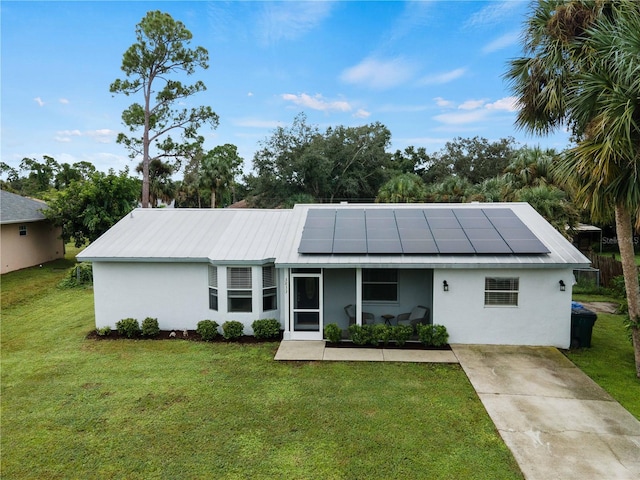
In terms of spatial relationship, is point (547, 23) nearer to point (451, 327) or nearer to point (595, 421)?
point (451, 327)

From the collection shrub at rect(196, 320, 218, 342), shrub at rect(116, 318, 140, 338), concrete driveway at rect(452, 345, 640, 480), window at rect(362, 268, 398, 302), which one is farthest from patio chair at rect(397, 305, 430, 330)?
shrub at rect(116, 318, 140, 338)

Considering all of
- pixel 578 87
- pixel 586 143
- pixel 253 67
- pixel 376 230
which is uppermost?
pixel 253 67

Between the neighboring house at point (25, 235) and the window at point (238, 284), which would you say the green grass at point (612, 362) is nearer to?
the window at point (238, 284)

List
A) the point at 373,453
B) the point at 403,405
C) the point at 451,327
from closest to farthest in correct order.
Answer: the point at 373,453 → the point at 403,405 → the point at 451,327

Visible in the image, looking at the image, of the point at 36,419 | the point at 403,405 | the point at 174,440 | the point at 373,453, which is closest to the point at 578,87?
the point at 403,405

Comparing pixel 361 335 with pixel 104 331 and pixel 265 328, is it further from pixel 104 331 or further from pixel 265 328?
pixel 104 331

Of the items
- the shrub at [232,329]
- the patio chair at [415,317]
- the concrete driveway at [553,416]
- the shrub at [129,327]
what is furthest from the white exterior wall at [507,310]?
the shrub at [129,327]
